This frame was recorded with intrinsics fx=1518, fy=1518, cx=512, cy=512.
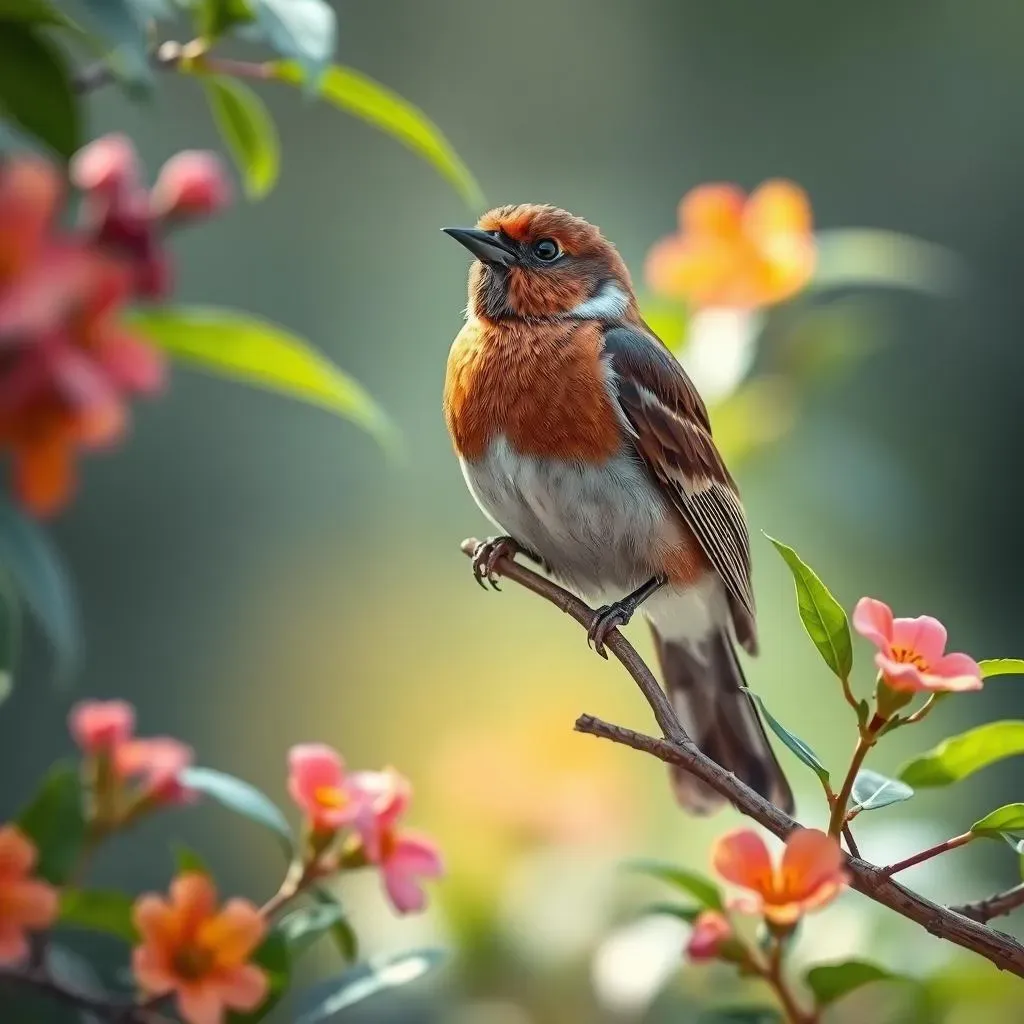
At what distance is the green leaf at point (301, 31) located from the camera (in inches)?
42.6

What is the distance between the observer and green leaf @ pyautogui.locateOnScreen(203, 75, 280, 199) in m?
1.35

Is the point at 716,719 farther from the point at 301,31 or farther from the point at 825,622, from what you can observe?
the point at 301,31

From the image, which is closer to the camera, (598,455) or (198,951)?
(198,951)

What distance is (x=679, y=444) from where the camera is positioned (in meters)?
2.25

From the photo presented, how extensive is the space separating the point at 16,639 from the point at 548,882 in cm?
116

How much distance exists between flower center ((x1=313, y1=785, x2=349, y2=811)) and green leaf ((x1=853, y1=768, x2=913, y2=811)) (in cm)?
43

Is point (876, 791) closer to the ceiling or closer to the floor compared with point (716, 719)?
closer to the floor

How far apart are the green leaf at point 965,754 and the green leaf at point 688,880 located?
0.22m

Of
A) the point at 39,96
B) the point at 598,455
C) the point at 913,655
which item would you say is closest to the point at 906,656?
the point at 913,655

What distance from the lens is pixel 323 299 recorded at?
5.27 m

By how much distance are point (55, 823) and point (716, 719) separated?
52.0 inches

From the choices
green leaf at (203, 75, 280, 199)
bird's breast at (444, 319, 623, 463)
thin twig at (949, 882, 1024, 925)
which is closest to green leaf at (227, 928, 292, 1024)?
thin twig at (949, 882, 1024, 925)

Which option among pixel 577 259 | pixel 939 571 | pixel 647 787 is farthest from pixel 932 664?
pixel 939 571

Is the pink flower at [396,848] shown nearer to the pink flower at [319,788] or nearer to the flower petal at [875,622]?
the pink flower at [319,788]
